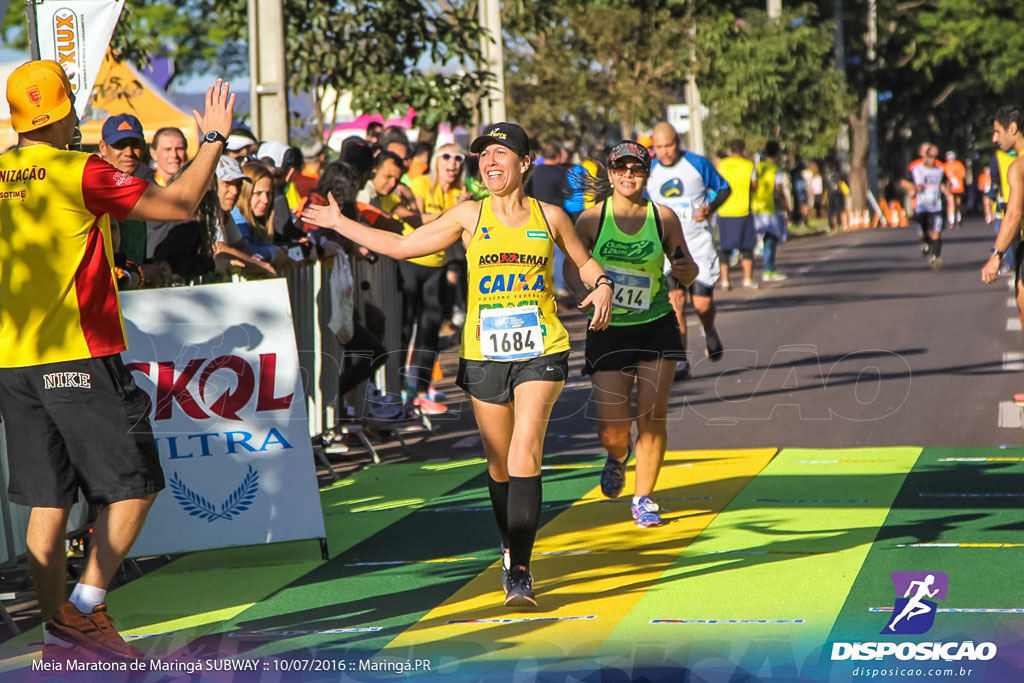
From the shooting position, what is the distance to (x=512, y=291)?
20.5ft

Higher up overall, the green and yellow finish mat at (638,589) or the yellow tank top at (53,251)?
the yellow tank top at (53,251)

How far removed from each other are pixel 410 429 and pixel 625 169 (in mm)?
4176

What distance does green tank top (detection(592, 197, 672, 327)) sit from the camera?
7797mm

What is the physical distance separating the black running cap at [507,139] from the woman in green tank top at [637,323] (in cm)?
142

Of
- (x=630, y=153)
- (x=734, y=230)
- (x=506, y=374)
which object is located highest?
(x=630, y=153)

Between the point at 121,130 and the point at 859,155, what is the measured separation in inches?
1909

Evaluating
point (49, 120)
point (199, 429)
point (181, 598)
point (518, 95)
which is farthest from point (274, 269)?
point (518, 95)

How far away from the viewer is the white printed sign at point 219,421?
7219 mm

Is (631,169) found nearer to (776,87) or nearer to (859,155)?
(776,87)

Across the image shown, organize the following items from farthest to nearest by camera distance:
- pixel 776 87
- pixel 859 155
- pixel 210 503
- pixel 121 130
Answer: pixel 859 155
pixel 776 87
pixel 121 130
pixel 210 503

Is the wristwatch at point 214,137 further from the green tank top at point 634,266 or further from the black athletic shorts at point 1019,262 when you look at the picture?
the black athletic shorts at point 1019,262

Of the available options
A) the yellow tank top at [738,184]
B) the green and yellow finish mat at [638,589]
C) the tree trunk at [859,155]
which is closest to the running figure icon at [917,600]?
the green and yellow finish mat at [638,589]

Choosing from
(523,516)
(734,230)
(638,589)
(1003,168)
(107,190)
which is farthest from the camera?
(734,230)

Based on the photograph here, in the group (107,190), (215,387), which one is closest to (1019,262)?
(215,387)
